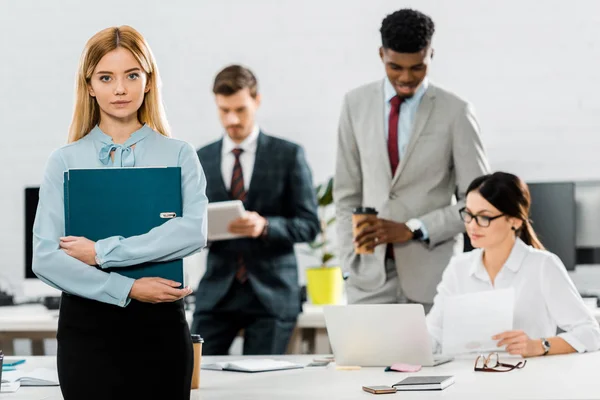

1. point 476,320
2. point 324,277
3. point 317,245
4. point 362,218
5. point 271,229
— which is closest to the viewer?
point 476,320

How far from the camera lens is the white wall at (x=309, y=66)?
4387 millimetres

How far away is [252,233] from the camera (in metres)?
3.32

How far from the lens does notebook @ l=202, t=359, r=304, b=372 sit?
2330 millimetres

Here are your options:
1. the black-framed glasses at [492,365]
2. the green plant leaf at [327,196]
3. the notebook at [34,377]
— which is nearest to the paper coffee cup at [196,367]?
the notebook at [34,377]

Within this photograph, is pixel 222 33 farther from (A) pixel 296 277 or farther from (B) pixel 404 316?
(B) pixel 404 316

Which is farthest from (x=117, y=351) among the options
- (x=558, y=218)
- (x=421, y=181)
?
(x=558, y=218)

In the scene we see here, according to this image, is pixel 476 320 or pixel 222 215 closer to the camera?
pixel 476 320

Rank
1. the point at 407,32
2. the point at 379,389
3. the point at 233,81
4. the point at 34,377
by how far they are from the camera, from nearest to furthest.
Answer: the point at 379,389 < the point at 34,377 < the point at 407,32 < the point at 233,81

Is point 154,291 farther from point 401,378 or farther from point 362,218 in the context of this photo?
point 362,218

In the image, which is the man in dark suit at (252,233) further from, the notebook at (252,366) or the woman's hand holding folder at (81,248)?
the woman's hand holding folder at (81,248)

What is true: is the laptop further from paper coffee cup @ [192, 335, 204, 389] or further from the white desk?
paper coffee cup @ [192, 335, 204, 389]

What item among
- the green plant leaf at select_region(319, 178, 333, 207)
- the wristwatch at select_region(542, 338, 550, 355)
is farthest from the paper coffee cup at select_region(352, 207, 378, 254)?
the green plant leaf at select_region(319, 178, 333, 207)

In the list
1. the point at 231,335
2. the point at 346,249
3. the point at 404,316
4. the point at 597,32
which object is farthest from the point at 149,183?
the point at 597,32

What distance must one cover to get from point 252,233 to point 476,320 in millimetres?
1105
